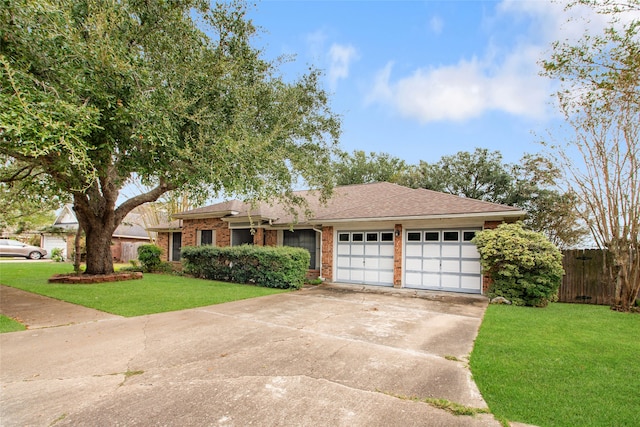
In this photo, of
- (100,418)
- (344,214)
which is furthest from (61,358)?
(344,214)

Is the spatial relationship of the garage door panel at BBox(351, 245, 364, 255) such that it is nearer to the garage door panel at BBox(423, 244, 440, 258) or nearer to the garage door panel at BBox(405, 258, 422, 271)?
the garage door panel at BBox(405, 258, 422, 271)

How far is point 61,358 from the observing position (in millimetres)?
4742

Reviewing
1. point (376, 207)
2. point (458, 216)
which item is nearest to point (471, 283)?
point (458, 216)

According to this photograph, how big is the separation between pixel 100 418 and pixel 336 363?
271 cm

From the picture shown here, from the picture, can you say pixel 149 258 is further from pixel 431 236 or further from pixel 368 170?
pixel 368 170

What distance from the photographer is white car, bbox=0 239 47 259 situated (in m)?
26.6

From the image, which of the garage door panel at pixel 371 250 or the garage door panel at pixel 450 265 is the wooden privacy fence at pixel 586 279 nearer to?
the garage door panel at pixel 450 265

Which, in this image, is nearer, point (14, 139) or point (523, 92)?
point (14, 139)

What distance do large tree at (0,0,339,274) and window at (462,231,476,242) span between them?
5.59m

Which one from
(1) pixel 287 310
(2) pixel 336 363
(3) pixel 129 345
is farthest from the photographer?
(1) pixel 287 310

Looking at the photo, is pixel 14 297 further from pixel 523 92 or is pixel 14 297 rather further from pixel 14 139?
pixel 523 92

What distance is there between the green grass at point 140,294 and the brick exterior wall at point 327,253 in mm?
2643

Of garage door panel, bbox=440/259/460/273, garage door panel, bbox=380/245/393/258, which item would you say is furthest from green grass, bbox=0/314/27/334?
garage door panel, bbox=440/259/460/273

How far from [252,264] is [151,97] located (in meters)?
7.81
